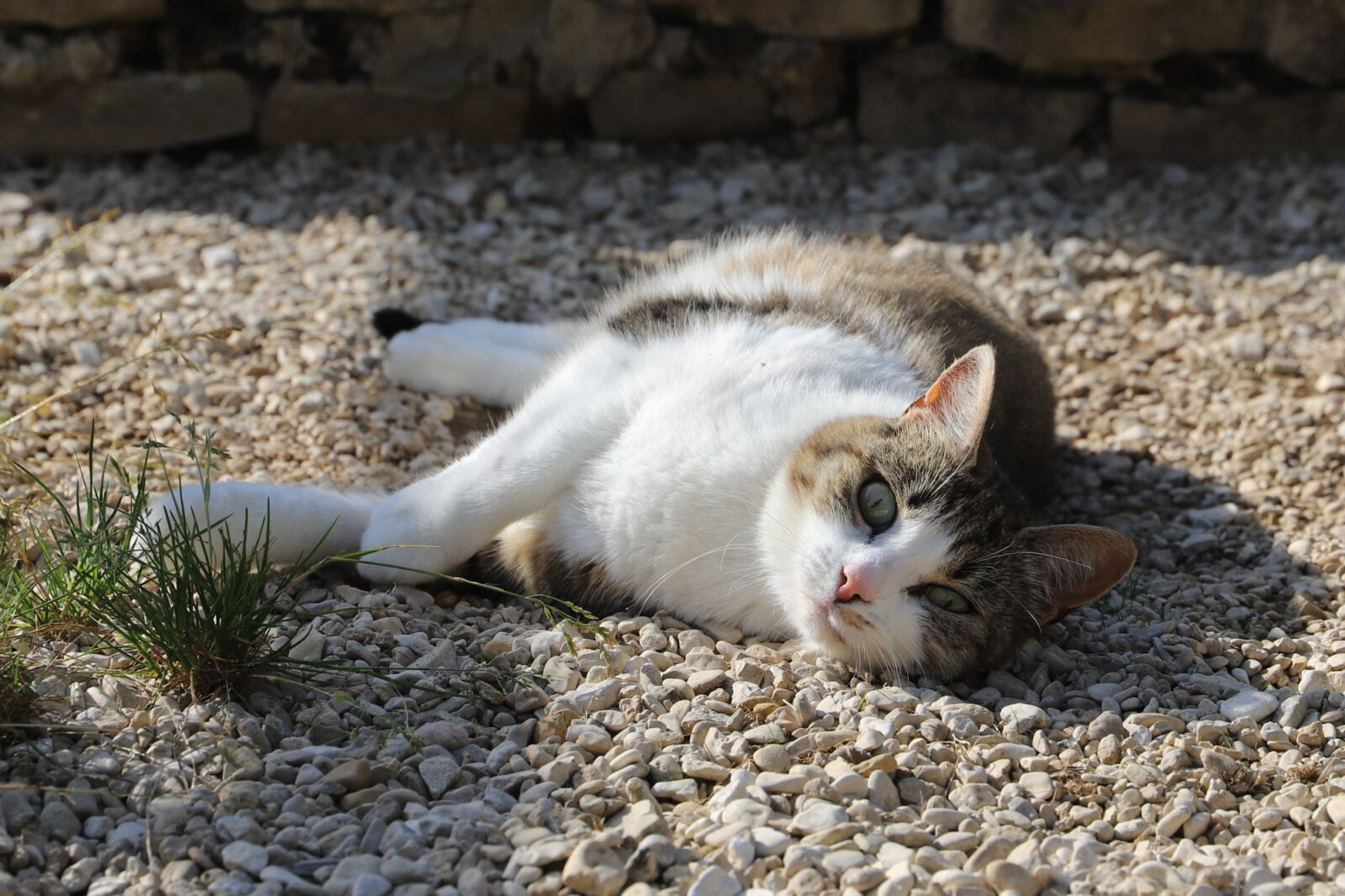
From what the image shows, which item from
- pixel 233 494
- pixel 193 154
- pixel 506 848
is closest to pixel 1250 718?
pixel 506 848

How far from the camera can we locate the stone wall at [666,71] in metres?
5.23

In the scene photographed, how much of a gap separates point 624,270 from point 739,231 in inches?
17.4

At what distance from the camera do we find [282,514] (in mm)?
3023

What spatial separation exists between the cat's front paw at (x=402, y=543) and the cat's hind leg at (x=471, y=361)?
3.08 feet

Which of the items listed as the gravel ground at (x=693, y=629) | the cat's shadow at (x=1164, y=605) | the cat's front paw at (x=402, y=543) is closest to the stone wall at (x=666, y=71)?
the gravel ground at (x=693, y=629)

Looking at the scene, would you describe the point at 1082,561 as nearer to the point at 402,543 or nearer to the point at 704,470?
the point at 704,470

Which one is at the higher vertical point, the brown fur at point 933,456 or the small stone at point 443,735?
the brown fur at point 933,456

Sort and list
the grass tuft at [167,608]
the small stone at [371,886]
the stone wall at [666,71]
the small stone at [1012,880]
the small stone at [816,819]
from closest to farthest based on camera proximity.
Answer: the small stone at [371,886] < the small stone at [1012,880] < the small stone at [816,819] < the grass tuft at [167,608] < the stone wall at [666,71]

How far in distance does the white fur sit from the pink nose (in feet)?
0.33

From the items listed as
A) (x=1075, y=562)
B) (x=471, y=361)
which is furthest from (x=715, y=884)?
→ (x=471, y=361)

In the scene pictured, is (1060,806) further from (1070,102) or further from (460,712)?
(1070,102)

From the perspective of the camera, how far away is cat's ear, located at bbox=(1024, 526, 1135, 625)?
279 centimetres

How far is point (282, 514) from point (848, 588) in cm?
132

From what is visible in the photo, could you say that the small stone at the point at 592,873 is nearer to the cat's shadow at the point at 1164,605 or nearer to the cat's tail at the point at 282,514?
the cat's shadow at the point at 1164,605
